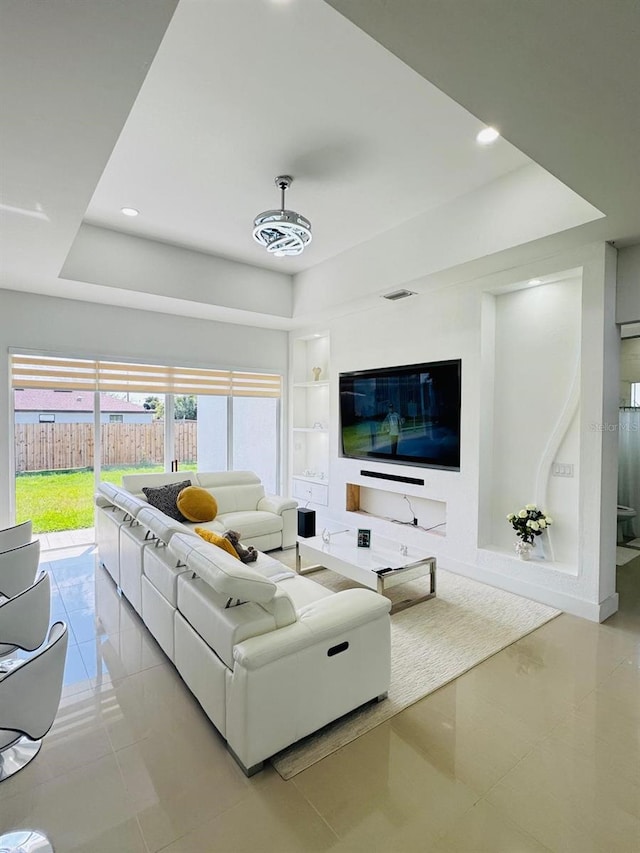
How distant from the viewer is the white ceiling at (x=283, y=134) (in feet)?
6.91

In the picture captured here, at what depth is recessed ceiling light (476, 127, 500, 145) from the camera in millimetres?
2785

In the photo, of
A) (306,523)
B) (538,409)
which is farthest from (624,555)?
(306,523)

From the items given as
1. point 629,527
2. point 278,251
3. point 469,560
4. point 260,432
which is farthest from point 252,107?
point 629,527

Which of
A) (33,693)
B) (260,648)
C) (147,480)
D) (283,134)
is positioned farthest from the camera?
(147,480)

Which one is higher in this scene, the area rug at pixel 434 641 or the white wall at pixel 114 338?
the white wall at pixel 114 338

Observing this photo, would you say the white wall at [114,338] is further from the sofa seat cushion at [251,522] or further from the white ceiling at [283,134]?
the sofa seat cushion at [251,522]

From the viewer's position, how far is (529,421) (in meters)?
4.03

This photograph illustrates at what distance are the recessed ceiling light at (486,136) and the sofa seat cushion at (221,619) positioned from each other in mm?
3185

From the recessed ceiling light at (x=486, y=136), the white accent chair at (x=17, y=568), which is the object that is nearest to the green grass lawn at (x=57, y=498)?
the white accent chair at (x=17, y=568)

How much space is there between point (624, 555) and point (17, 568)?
585cm

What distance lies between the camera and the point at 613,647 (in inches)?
117

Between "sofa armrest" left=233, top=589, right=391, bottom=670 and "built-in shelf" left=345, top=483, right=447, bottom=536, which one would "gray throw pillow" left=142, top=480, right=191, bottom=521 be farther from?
"sofa armrest" left=233, top=589, right=391, bottom=670

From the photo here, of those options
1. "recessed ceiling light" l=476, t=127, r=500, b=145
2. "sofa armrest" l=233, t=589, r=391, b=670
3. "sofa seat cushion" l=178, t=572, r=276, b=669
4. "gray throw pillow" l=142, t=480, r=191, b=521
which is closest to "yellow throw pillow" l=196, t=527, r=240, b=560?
"sofa seat cushion" l=178, t=572, r=276, b=669

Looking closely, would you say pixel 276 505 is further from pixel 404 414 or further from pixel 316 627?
pixel 316 627
